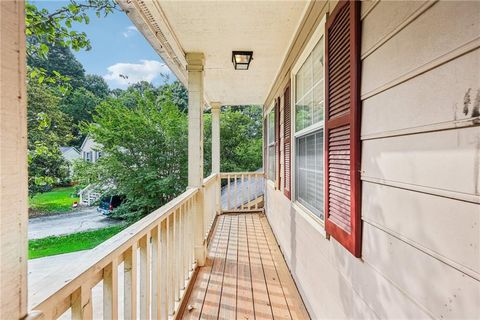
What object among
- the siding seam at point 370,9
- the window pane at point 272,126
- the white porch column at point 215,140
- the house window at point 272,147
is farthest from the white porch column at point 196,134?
the white porch column at point 215,140

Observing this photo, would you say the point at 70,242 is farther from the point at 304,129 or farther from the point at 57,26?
the point at 304,129

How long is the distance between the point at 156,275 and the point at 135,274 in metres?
0.45

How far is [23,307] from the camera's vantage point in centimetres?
60

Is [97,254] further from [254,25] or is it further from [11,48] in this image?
[254,25]

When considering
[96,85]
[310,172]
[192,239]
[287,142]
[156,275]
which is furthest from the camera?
[96,85]

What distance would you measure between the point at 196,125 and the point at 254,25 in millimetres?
1354

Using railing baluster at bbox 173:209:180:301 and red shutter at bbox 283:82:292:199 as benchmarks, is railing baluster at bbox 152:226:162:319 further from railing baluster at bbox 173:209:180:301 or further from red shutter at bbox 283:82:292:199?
red shutter at bbox 283:82:292:199

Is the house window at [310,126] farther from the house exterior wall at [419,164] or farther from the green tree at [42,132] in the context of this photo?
the green tree at [42,132]

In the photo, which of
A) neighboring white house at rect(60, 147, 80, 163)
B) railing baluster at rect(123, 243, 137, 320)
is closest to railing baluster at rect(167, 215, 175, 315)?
railing baluster at rect(123, 243, 137, 320)

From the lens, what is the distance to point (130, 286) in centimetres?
128

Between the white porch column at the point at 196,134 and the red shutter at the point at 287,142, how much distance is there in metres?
1.16

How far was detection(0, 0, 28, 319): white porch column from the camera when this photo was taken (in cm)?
57

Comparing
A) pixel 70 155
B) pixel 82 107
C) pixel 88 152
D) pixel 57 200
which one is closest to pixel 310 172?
pixel 82 107

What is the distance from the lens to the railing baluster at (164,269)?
1820mm
